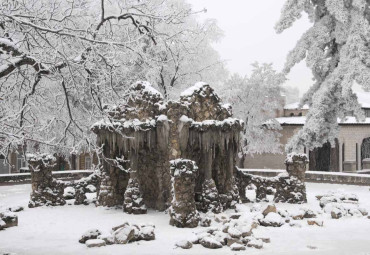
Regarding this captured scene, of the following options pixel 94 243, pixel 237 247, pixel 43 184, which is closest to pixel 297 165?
pixel 237 247

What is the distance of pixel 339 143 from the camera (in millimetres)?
34750

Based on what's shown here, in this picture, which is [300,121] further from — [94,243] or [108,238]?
[94,243]

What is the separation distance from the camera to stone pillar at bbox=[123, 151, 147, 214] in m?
13.8

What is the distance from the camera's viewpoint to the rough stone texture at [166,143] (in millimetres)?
13672

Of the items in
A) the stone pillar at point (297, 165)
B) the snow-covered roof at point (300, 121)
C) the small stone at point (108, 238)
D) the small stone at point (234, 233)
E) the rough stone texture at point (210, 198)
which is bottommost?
the small stone at point (108, 238)

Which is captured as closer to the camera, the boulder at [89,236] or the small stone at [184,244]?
the small stone at [184,244]

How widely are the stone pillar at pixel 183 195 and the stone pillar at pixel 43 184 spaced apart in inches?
211

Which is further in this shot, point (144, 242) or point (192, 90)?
point (192, 90)

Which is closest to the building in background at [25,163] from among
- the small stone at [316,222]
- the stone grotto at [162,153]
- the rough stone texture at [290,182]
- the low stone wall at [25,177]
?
the low stone wall at [25,177]

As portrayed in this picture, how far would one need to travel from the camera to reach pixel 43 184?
50.5ft

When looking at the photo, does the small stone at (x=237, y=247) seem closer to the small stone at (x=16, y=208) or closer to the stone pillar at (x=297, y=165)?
the stone pillar at (x=297, y=165)

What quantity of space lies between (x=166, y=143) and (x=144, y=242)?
169 inches

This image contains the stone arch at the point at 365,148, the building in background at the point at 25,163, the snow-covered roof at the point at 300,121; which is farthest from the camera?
the stone arch at the point at 365,148

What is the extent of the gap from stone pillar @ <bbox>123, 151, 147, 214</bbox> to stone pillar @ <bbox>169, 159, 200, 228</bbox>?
1869mm
